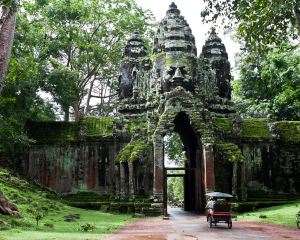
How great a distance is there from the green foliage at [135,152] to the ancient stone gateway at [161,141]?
57 mm

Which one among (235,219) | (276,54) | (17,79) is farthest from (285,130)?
(17,79)

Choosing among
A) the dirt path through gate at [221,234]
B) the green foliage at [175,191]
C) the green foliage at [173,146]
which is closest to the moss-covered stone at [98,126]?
the dirt path through gate at [221,234]

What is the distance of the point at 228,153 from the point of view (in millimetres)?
22000

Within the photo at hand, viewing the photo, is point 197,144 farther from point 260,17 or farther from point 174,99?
point 260,17

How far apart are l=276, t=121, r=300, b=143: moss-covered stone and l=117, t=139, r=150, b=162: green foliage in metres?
Result: 9.35

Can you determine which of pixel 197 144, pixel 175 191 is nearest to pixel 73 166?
pixel 197 144

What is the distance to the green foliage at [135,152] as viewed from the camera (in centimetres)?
2231

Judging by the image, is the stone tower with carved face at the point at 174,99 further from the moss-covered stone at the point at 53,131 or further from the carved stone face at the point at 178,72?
the moss-covered stone at the point at 53,131

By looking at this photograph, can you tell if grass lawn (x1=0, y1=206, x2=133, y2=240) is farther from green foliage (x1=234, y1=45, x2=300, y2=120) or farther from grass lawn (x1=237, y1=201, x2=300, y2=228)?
green foliage (x1=234, y1=45, x2=300, y2=120)

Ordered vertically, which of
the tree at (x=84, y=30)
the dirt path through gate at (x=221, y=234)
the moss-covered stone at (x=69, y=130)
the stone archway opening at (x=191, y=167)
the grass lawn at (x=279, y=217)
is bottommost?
the dirt path through gate at (x=221, y=234)

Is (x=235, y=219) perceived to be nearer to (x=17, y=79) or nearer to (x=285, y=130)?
(x=285, y=130)

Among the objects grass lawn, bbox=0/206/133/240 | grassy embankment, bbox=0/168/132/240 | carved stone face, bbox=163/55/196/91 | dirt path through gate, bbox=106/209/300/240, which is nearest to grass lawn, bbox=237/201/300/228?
dirt path through gate, bbox=106/209/300/240

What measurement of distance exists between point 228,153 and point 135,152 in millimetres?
5060

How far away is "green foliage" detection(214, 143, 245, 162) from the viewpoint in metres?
21.8
